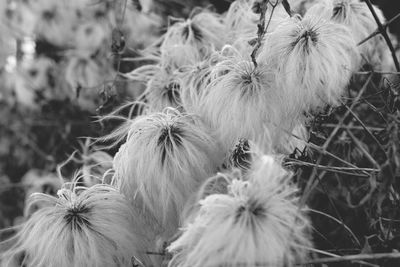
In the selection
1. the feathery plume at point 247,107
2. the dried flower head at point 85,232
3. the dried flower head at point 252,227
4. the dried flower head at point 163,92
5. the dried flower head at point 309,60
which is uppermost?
the dried flower head at point 309,60

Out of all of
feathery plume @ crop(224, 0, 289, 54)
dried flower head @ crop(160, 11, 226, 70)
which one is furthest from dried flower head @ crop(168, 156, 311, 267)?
dried flower head @ crop(160, 11, 226, 70)

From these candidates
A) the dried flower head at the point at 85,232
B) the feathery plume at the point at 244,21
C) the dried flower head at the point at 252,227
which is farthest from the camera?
the feathery plume at the point at 244,21

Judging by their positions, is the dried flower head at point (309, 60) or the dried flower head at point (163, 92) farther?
the dried flower head at point (163, 92)

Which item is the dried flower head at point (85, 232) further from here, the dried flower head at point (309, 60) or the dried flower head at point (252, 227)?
the dried flower head at point (309, 60)

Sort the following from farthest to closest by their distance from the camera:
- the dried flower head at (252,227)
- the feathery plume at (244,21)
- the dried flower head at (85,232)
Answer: the feathery plume at (244,21), the dried flower head at (85,232), the dried flower head at (252,227)

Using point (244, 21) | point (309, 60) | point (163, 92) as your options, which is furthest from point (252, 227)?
point (244, 21)

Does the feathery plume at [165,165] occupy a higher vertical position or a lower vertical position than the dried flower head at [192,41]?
lower

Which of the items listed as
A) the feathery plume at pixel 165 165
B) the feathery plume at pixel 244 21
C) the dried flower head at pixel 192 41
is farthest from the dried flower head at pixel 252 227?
the dried flower head at pixel 192 41
